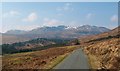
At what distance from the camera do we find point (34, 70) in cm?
3120

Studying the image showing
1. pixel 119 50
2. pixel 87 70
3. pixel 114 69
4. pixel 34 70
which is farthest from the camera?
pixel 119 50

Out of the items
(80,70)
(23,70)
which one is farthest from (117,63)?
(23,70)

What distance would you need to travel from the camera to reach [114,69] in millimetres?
26500

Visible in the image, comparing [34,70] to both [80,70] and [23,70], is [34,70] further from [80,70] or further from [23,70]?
[80,70]

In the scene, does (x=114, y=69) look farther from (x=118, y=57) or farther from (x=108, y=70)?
(x=118, y=57)

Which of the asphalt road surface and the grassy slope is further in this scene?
the grassy slope

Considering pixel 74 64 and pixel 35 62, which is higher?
pixel 74 64

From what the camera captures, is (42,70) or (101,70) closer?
(101,70)

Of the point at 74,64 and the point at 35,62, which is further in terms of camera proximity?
the point at 35,62

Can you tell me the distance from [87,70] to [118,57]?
17.2 feet

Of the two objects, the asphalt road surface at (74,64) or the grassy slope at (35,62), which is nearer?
the asphalt road surface at (74,64)

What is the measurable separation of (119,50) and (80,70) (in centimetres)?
1136

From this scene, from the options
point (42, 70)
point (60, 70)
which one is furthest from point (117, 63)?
point (42, 70)

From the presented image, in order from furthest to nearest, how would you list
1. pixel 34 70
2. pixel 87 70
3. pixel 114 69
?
pixel 34 70 < pixel 87 70 < pixel 114 69
